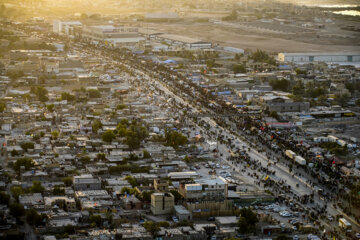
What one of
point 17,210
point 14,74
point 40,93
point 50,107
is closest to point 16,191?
point 17,210

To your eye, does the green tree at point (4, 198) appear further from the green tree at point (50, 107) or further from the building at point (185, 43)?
the building at point (185, 43)

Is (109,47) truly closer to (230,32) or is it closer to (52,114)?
(230,32)

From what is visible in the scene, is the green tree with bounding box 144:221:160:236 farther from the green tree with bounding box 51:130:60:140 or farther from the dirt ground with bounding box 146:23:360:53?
the dirt ground with bounding box 146:23:360:53

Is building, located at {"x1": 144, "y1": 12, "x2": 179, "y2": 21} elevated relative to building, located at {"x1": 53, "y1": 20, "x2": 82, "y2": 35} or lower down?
lower down

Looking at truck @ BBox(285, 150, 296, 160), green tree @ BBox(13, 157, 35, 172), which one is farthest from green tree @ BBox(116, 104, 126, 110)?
green tree @ BBox(13, 157, 35, 172)

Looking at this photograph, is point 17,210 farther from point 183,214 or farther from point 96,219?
point 183,214

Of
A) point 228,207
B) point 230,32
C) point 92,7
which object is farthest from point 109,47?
point 92,7

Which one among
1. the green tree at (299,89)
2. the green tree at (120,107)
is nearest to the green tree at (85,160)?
the green tree at (120,107)
